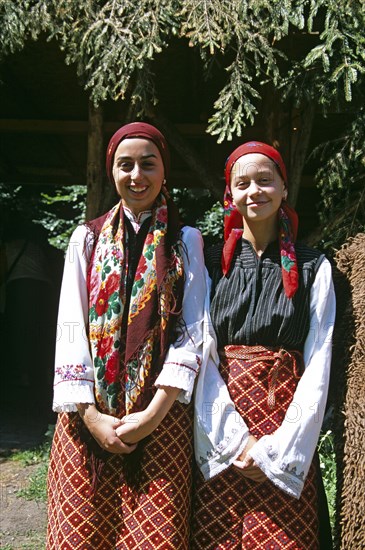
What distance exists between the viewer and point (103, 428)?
2297mm

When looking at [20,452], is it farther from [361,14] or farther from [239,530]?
[361,14]

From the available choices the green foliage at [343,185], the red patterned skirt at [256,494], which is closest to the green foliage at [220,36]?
the green foliage at [343,185]

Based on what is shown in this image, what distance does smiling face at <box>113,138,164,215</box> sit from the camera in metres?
2.43

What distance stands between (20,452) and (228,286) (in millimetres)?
3518

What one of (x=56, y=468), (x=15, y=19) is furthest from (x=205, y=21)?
(x=56, y=468)

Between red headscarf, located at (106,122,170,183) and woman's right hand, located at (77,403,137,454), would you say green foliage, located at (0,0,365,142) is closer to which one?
red headscarf, located at (106,122,170,183)

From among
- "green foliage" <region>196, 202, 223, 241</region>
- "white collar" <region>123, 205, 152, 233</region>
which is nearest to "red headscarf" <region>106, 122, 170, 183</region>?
"white collar" <region>123, 205, 152, 233</region>

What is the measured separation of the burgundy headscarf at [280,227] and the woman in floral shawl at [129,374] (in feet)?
0.48

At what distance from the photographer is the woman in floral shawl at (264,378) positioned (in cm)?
230

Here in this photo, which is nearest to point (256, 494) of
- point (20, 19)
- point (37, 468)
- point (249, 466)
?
point (249, 466)

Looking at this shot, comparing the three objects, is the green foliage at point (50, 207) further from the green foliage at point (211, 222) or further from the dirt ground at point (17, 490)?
the dirt ground at point (17, 490)

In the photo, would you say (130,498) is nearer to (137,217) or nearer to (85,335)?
(85,335)

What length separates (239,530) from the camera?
2322mm

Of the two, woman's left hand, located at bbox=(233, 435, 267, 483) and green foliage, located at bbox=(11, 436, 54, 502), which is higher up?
woman's left hand, located at bbox=(233, 435, 267, 483)
